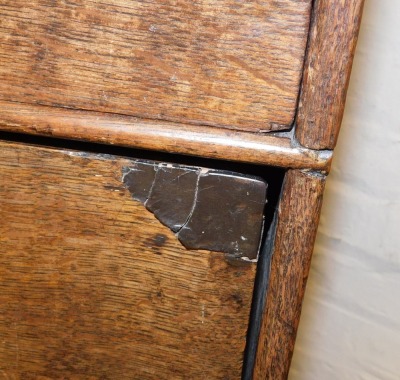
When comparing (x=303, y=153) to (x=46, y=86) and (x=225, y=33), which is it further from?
(x=46, y=86)

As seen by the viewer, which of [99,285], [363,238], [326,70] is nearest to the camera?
[326,70]

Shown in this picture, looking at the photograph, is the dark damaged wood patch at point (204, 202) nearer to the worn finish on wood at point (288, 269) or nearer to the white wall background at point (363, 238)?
the worn finish on wood at point (288, 269)

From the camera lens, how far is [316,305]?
1094 mm

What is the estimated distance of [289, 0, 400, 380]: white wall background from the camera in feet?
2.96

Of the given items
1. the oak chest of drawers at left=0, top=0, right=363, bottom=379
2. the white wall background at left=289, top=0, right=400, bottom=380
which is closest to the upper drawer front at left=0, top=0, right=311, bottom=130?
the oak chest of drawers at left=0, top=0, right=363, bottom=379

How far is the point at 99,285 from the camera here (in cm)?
68

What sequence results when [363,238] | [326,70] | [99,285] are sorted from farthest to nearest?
[363,238], [99,285], [326,70]

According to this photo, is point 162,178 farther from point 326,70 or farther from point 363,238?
point 363,238

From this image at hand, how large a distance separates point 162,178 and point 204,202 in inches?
2.0

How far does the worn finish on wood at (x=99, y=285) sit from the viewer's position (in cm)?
65

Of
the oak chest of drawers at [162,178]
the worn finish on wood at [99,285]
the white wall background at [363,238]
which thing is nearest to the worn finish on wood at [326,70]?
the oak chest of drawers at [162,178]

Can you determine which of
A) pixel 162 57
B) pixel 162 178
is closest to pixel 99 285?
pixel 162 178

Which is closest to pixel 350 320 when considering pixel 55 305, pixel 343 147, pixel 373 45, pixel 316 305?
pixel 316 305

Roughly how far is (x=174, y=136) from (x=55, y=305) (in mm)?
244
